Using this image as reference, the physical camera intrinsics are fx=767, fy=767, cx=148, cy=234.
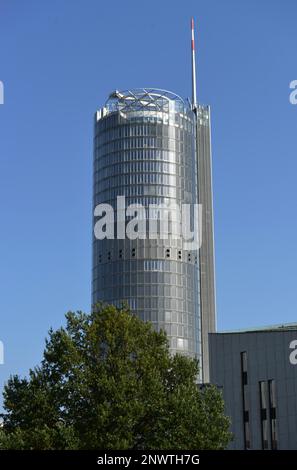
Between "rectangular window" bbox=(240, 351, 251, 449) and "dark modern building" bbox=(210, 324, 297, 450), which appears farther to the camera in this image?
"rectangular window" bbox=(240, 351, 251, 449)

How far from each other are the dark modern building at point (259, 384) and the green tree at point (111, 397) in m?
18.7

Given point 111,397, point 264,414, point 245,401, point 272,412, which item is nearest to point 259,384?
point 245,401

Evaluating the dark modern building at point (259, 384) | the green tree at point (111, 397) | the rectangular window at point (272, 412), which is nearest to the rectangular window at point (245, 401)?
the dark modern building at point (259, 384)

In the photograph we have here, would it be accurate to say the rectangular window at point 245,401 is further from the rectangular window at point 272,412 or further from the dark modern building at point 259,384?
the rectangular window at point 272,412

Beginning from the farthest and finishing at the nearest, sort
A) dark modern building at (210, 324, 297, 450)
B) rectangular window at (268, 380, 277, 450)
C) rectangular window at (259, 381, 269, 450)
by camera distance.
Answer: rectangular window at (259, 381, 269, 450)
rectangular window at (268, 380, 277, 450)
dark modern building at (210, 324, 297, 450)

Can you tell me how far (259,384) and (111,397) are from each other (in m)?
27.7

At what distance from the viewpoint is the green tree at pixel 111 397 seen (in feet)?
175

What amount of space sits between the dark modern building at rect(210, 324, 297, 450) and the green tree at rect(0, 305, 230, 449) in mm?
18750

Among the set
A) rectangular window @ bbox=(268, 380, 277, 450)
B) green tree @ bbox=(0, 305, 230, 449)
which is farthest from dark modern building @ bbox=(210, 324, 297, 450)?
green tree @ bbox=(0, 305, 230, 449)

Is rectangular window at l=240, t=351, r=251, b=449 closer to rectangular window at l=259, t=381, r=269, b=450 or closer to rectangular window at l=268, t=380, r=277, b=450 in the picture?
rectangular window at l=259, t=381, r=269, b=450

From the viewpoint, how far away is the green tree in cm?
5331

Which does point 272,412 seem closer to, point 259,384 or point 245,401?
point 259,384

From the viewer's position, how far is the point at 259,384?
78.3 meters
